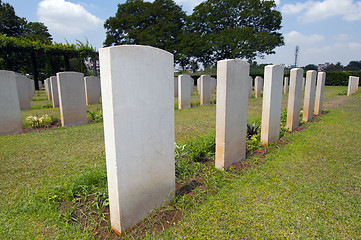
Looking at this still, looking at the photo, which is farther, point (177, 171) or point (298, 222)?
point (177, 171)

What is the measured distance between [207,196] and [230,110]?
128cm

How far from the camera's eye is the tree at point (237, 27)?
27.8m

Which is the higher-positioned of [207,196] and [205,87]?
[205,87]

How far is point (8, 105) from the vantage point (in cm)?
541

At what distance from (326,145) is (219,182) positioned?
9.00ft

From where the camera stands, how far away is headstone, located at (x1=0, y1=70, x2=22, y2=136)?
5262 millimetres

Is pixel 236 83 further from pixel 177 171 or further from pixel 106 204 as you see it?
pixel 106 204

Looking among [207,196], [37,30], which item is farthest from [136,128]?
[37,30]

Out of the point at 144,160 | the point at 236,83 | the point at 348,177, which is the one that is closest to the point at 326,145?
the point at 348,177

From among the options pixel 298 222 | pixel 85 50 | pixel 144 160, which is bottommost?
pixel 298 222

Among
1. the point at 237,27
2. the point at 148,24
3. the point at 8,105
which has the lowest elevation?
the point at 8,105

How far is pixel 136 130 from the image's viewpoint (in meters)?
1.97

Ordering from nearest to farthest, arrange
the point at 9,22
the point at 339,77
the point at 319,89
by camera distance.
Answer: the point at 319,89 < the point at 339,77 < the point at 9,22

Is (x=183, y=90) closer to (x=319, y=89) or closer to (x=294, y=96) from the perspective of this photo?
(x=319, y=89)
